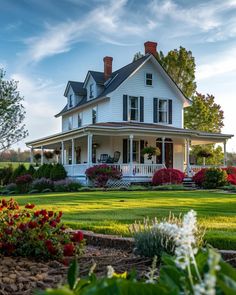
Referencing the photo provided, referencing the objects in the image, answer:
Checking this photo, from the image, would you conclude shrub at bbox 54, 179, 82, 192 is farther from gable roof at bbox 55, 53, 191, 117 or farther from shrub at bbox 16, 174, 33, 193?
gable roof at bbox 55, 53, 191, 117

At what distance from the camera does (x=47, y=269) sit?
4.37 metres

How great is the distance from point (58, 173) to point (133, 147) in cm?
477

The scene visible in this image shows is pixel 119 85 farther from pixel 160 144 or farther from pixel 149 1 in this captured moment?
pixel 149 1

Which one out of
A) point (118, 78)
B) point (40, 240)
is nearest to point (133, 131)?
point (118, 78)

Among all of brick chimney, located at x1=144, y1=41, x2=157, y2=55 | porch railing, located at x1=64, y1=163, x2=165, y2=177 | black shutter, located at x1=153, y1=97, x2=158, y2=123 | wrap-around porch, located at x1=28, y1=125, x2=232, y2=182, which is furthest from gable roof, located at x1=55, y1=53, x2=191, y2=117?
porch railing, located at x1=64, y1=163, x2=165, y2=177

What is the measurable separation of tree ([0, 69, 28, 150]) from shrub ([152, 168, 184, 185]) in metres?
13.5

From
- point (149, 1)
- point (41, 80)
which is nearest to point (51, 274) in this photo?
point (149, 1)

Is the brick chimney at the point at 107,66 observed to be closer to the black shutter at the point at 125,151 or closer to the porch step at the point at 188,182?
the black shutter at the point at 125,151

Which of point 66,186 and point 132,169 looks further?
point 132,169

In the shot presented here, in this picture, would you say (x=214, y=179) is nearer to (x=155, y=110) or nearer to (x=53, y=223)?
(x=155, y=110)

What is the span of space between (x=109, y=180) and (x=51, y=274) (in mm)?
17475

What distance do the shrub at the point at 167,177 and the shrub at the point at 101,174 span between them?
6.26 feet

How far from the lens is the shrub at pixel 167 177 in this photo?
2166cm

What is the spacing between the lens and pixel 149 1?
1708 centimetres
